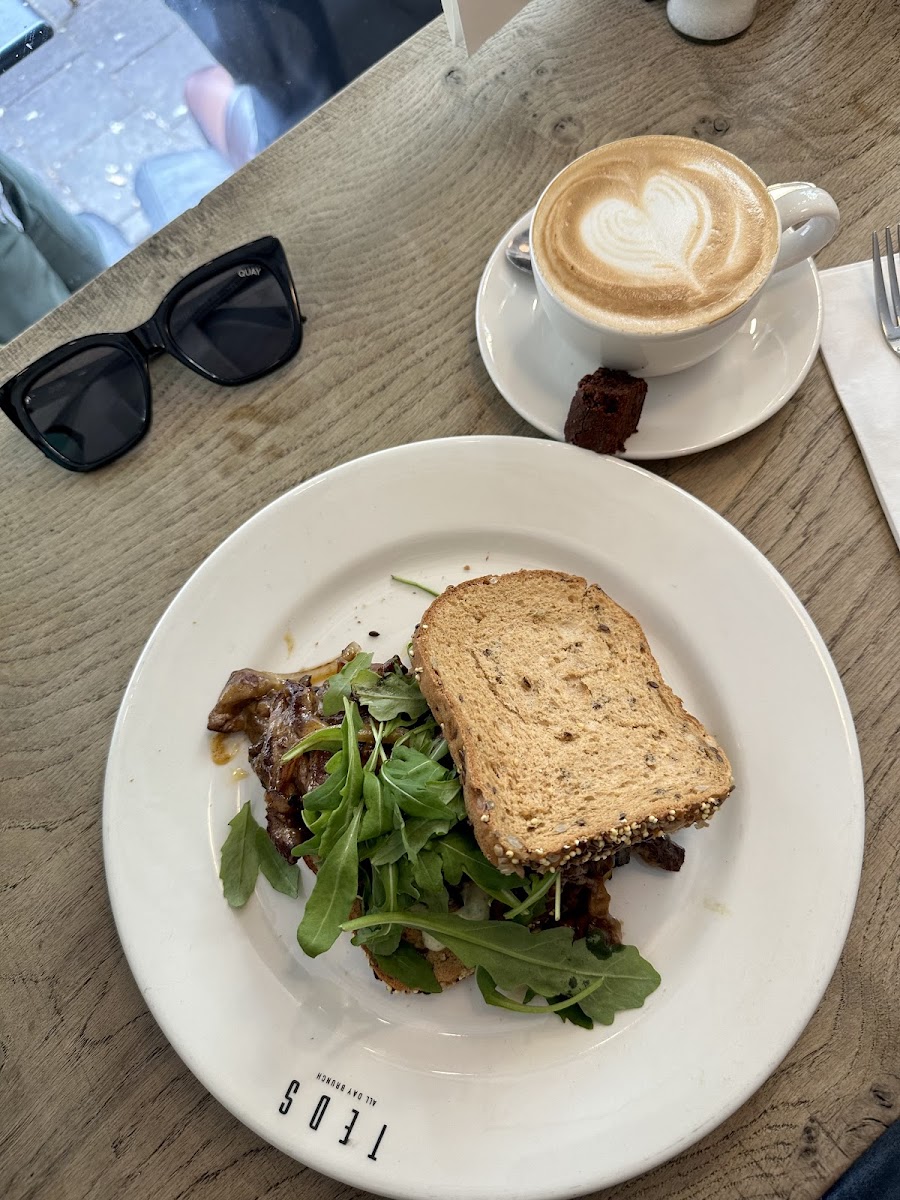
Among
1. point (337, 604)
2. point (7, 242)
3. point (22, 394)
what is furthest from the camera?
point (7, 242)

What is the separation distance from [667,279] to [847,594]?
65 cm

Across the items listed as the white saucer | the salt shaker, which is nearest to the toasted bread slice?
the white saucer

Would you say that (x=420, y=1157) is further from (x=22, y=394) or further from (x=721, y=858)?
(x=22, y=394)

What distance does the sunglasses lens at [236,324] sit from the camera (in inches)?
69.7

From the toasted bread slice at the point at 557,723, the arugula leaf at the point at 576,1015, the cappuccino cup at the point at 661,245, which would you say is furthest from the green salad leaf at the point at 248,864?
the cappuccino cup at the point at 661,245

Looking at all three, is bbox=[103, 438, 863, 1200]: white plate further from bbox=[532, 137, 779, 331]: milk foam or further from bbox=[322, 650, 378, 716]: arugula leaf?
bbox=[532, 137, 779, 331]: milk foam

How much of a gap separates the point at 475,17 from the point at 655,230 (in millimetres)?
778

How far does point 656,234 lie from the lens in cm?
147

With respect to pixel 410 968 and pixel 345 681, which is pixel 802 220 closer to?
pixel 345 681

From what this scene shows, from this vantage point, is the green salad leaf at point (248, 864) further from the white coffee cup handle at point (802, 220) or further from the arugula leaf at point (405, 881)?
the white coffee cup handle at point (802, 220)

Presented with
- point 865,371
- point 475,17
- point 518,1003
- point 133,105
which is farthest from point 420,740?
point 133,105

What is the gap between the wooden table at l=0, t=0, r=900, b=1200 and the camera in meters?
1.33

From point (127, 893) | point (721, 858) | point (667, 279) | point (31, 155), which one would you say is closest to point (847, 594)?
point (721, 858)

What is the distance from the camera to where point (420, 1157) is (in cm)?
121
